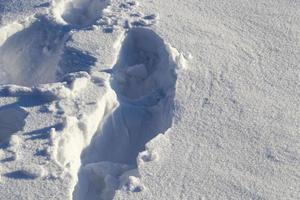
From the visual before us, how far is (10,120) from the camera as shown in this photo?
8.30 feet

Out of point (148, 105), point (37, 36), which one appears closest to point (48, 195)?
point (148, 105)

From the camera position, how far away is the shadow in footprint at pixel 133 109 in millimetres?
2402

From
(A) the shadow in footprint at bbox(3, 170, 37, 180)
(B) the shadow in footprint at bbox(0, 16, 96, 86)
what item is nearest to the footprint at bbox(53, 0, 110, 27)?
(B) the shadow in footprint at bbox(0, 16, 96, 86)

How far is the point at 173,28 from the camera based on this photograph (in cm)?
290

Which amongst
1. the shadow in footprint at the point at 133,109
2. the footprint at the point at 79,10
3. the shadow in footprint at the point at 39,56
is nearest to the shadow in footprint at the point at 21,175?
the shadow in footprint at the point at 133,109

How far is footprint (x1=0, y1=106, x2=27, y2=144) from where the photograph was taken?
2.51 m

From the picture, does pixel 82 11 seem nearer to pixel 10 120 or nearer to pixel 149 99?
pixel 149 99

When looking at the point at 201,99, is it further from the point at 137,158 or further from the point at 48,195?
the point at 48,195

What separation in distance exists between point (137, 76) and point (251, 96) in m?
0.45

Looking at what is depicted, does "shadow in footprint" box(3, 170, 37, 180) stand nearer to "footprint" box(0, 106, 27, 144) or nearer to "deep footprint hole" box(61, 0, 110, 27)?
"footprint" box(0, 106, 27, 144)

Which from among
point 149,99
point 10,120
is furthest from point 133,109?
point 10,120

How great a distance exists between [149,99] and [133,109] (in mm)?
89

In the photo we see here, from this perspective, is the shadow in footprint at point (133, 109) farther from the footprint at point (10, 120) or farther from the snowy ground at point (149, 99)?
the footprint at point (10, 120)

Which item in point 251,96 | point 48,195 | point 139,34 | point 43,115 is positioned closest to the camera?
point 48,195
